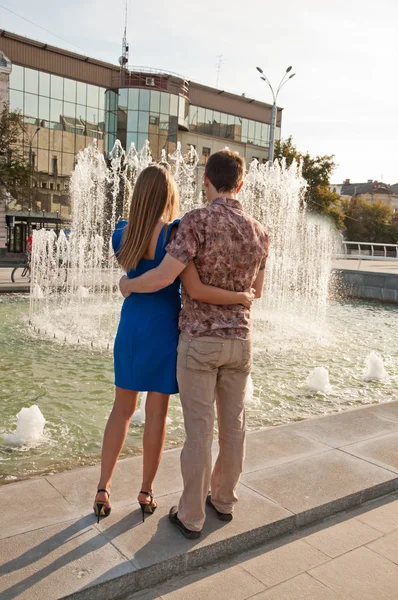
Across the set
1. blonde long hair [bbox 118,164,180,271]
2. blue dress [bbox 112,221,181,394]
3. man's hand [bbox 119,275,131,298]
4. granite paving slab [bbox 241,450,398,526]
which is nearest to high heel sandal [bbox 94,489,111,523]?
blue dress [bbox 112,221,181,394]

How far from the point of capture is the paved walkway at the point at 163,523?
263 centimetres

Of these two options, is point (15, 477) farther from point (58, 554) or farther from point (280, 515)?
point (280, 515)

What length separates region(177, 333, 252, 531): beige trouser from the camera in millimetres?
2947

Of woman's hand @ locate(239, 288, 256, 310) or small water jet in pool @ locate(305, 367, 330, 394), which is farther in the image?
small water jet in pool @ locate(305, 367, 330, 394)

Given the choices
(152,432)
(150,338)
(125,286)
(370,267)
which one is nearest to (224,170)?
(125,286)

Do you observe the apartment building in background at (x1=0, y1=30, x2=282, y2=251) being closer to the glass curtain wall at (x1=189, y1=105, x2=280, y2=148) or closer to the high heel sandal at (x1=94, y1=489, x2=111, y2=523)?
the glass curtain wall at (x1=189, y1=105, x2=280, y2=148)

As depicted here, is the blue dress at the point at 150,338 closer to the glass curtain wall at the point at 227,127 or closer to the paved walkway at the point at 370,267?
the paved walkway at the point at 370,267

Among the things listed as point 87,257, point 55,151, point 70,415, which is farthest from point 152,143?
point 70,415

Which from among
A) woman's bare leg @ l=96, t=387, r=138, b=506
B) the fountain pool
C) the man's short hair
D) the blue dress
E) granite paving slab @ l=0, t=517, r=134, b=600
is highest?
the man's short hair

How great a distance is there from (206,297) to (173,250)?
0.94ft

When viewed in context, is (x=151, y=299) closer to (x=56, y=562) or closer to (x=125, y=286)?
(x=125, y=286)

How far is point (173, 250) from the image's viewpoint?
2.87m

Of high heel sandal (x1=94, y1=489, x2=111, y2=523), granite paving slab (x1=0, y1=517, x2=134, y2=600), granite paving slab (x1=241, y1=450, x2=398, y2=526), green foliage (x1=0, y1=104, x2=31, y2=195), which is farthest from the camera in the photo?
green foliage (x1=0, y1=104, x2=31, y2=195)

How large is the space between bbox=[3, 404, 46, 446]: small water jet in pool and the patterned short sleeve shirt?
2.52 m
